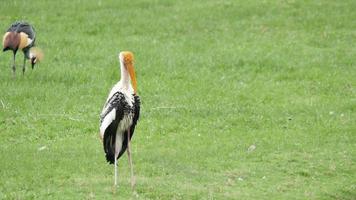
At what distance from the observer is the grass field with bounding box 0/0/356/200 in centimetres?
1295

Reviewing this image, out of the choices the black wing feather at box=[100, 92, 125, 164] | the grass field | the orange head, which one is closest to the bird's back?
the orange head

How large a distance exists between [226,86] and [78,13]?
688 centimetres

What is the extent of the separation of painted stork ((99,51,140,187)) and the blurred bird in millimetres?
7639

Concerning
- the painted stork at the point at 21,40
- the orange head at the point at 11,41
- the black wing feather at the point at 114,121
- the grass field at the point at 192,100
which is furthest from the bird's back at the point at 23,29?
the black wing feather at the point at 114,121

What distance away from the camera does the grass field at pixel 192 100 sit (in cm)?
1295

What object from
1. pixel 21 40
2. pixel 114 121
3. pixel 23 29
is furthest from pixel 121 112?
pixel 23 29

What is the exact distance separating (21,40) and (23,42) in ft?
0.30

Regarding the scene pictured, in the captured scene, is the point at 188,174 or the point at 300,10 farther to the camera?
the point at 300,10

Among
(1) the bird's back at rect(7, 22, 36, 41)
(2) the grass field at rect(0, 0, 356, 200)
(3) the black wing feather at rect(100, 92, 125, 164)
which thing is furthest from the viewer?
(1) the bird's back at rect(7, 22, 36, 41)

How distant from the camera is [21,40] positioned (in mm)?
19281

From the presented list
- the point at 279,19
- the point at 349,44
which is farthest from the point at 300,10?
the point at 349,44

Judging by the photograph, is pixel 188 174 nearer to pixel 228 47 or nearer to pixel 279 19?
pixel 228 47

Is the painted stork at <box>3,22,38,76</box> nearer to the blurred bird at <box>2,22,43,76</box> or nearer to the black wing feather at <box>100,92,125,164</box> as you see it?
the blurred bird at <box>2,22,43,76</box>

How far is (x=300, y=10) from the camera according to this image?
80.7ft
